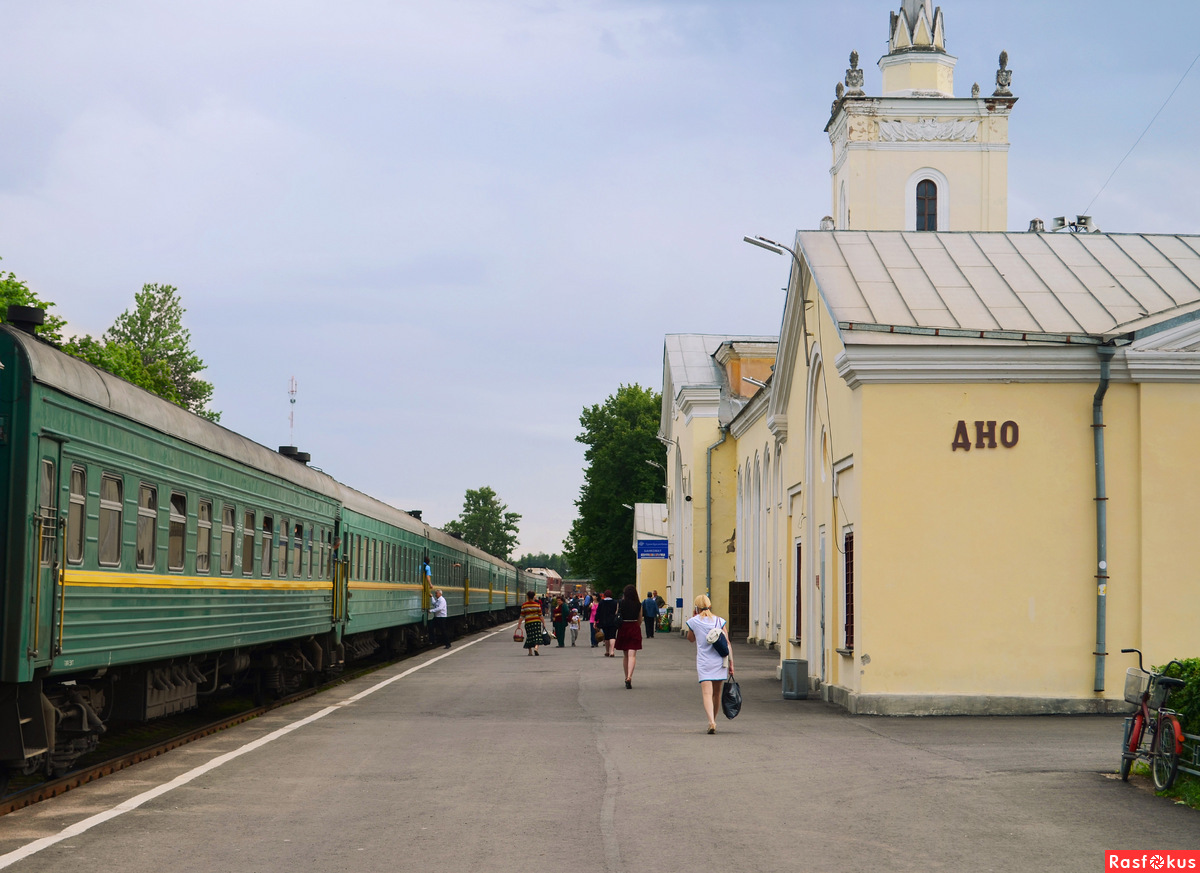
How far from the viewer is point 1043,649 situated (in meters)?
18.4

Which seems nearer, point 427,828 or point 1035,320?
point 427,828

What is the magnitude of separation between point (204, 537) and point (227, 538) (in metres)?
0.99

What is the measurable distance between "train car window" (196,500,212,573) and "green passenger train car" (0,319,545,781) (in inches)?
1.3

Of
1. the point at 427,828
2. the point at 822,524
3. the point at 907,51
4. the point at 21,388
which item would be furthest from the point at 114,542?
the point at 907,51

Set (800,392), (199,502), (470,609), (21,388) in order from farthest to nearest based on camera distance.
Answer: (470,609), (800,392), (199,502), (21,388)

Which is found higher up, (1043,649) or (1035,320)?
Result: (1035,320)

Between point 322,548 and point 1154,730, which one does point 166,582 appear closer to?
point 1154,730

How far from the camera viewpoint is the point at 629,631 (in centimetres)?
2372

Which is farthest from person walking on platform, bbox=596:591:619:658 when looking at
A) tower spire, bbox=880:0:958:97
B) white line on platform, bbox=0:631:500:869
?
tower spire, bbox=880:0:958:97

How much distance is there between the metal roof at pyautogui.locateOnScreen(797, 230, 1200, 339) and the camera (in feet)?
64.2

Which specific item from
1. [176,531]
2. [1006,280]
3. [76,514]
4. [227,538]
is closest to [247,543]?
[227,538]

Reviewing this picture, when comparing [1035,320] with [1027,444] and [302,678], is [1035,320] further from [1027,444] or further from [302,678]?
[302,678]

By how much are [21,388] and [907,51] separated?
46847 mm

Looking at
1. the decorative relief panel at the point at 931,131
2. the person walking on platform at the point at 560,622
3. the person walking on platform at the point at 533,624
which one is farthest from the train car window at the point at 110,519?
the decorative relief panel at the point at 931,131
